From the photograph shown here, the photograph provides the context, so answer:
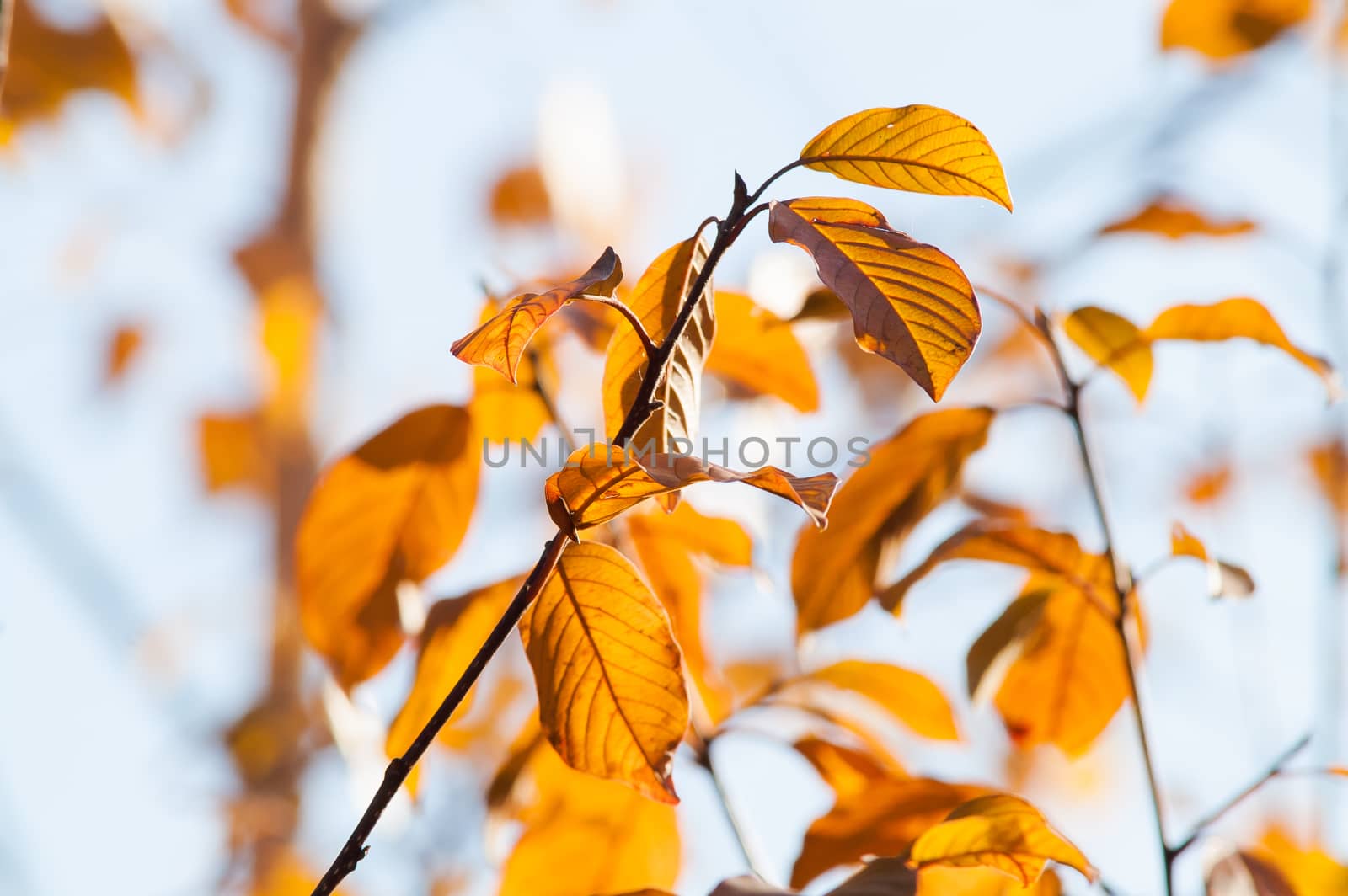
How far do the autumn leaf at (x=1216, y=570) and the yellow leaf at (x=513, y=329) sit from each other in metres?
0.38

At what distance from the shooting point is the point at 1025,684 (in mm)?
634

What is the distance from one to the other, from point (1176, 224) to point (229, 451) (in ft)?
9.51

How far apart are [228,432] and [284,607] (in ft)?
3.47

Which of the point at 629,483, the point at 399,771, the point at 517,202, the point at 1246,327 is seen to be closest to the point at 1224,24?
the point at 1246,327

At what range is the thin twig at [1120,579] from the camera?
A: 0.49 metres

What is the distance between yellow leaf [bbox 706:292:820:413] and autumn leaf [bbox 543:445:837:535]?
24 cm

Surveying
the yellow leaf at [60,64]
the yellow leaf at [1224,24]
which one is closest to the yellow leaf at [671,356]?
the yellow leaf at [1224,24]

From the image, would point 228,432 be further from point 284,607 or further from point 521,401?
point 521,401

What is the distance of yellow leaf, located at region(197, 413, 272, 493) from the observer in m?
2.96

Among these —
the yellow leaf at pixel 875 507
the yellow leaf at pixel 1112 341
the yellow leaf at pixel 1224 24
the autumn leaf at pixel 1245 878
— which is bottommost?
the autumn leaf at pixel 1245 878

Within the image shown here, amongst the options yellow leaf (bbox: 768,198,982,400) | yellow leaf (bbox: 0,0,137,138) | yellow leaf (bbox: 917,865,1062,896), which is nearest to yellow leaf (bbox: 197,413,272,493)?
yellow leaf (bbox: 0,0,137,138)

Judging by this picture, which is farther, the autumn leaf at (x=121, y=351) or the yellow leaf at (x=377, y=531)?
the autumn leaf at (x=121, y=351)

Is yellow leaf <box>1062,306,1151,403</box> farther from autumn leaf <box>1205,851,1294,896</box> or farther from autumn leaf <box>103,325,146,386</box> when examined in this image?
autumn leaf <box>103,325,146,386</box>

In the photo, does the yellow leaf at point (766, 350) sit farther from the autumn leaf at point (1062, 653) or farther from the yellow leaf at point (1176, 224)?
the yellow leaf at point (1176, 224)
